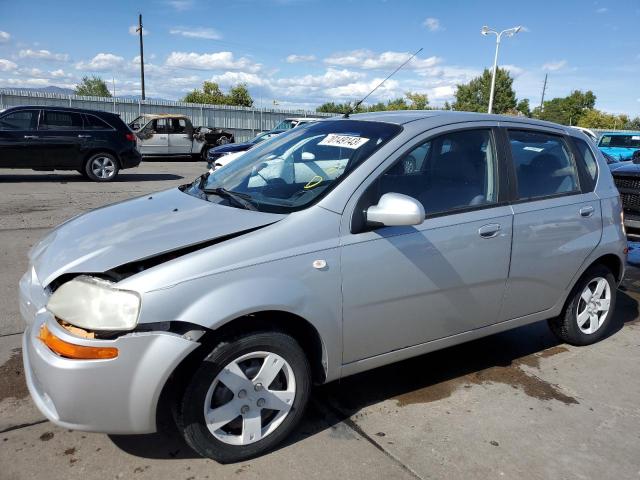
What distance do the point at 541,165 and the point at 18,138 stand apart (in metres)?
11.6

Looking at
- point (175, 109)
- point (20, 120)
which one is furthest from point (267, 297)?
point (175, 109)

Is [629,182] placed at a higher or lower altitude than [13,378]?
higher

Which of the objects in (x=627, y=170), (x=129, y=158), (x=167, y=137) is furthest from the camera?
(x=167, y=137)

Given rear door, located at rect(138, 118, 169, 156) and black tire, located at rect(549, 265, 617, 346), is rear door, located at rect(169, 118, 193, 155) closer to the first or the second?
rear door, located at rect(138, 118, 169, 156)

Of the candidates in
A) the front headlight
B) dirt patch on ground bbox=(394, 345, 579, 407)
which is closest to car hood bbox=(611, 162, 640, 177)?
dirt patch on ground bbox=(394, 345, 579, 407)

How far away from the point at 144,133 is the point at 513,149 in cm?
1784

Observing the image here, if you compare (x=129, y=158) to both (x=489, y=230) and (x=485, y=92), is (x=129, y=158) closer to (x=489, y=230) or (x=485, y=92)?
(x=489, y=230)

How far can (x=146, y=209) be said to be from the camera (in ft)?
10.3

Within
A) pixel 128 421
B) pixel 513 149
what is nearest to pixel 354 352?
pixel 128 421

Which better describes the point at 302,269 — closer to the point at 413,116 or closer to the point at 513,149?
the point at 413,116

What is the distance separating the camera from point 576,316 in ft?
13.5

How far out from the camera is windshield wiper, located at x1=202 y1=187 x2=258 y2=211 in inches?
116

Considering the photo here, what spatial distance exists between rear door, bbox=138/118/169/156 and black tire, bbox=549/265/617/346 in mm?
17764

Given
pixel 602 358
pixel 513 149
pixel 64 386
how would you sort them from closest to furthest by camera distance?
pixel 64 386 < pixel 513 149 < pixel 602 358
